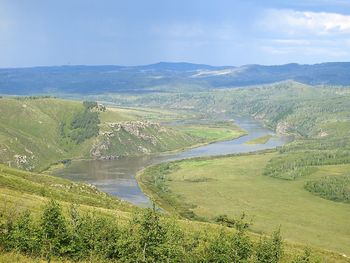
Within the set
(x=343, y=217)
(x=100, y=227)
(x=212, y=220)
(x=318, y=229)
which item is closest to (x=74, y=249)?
(x=100, y=227)

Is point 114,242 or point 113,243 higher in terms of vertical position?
point 113,243

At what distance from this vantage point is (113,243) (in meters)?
89.8

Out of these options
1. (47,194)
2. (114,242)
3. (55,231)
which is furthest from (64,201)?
(55,231)

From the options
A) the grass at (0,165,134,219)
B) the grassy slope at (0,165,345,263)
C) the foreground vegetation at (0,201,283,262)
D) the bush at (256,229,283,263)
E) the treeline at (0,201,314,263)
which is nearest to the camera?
the treeline at (0,201,314,263)

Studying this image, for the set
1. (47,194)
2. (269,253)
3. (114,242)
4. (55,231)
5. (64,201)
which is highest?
(55,231)

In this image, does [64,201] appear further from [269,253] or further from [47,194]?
[269,253]

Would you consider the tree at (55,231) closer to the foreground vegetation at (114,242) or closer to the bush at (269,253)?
the foreground vegetation at (114,242)

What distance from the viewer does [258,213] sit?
195125mm

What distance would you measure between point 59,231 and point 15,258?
92.1 ft

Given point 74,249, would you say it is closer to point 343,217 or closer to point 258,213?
point 258,213

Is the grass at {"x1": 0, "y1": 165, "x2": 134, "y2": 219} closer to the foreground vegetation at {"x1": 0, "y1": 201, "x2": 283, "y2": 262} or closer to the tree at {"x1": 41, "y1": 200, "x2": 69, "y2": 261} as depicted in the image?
the foreground vegetation at {"x1": 0, "y1": 201, "x2": 283, "y2": 262}

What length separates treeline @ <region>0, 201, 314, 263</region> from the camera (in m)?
80.8

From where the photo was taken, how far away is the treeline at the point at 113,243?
265 ft

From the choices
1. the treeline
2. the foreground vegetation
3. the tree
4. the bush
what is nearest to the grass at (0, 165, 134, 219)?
the treeline
